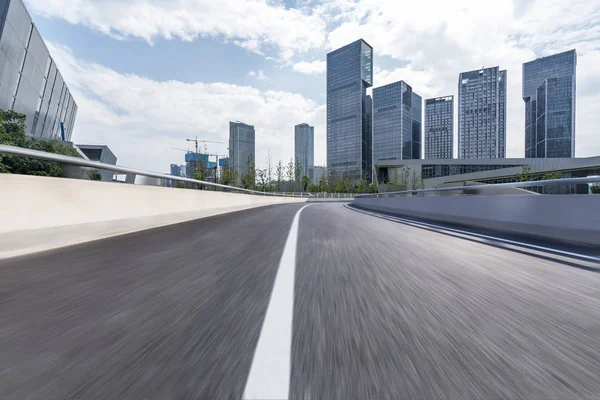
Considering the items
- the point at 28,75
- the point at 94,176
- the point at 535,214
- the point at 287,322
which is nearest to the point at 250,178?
the point at 28,75

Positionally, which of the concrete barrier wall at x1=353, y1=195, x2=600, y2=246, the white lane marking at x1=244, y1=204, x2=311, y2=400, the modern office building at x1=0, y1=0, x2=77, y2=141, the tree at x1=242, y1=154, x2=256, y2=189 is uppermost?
the modern office building at x1=0, y1=0, x2=77, y2=141

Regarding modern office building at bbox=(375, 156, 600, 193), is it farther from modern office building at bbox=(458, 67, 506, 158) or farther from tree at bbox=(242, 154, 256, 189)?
modern office building at bbox=(458, 67, 506, 158)

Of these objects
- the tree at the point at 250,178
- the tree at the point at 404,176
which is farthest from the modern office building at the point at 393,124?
the tree at the point at 250,178

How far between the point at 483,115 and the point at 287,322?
223732mm

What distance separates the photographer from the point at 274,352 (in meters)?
1.52

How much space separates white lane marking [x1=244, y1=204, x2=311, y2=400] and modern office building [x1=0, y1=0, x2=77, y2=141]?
52660mm

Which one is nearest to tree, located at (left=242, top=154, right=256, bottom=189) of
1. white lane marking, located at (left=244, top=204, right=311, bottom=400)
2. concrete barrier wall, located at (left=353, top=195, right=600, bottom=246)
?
concrete barrier wall, located at (left=353, top=195, right=600, bottom=246)

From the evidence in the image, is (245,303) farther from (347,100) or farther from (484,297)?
(347,100)

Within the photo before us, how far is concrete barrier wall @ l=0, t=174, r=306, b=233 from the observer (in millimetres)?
3855

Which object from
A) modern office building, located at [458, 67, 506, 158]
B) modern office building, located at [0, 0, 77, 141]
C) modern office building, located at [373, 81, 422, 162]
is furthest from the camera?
modern office building, located at [458, 67, 506, 158]

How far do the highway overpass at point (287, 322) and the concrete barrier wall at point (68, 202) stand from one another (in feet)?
0.11

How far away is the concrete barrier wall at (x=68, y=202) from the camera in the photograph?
3855 millimetres

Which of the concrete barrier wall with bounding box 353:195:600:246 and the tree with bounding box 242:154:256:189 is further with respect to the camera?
the tree with bounding box 242:154:256:189

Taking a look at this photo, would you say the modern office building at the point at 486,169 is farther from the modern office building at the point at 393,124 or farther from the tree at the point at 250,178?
the modern office building at the point at 393,124
